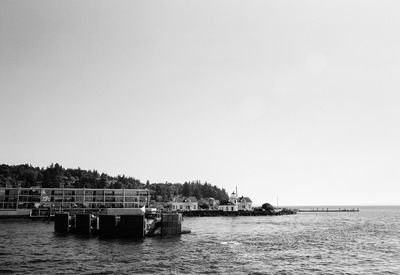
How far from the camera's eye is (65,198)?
184 m

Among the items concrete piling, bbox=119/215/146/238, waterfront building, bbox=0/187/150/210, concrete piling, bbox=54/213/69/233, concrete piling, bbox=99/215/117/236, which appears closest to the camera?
concrete piling, bbox=119/215/146/238

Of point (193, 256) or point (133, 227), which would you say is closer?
point (193, 256)

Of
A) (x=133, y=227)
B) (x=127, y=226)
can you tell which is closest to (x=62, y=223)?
(x=127, y=226)

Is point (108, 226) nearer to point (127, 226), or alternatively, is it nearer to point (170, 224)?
point (127, 226)

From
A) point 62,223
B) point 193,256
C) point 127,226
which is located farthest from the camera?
point 62,223

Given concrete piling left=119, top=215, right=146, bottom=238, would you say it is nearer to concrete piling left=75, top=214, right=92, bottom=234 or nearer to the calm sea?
the calm sea

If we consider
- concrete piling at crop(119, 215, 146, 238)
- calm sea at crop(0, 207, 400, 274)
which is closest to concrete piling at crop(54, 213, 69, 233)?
calm sea at crop(0, 207, 400, 274)

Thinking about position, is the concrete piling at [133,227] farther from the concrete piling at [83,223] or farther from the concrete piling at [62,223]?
the concrete piling at [62,223]

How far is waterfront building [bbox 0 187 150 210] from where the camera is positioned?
172 meters

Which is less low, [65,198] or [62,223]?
[65,198]

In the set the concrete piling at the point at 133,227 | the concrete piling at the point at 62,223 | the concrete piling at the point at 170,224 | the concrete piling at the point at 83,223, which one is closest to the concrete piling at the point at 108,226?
the concrete piling at the point at 133,227

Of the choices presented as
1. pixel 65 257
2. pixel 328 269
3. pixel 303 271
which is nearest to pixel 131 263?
pixel 65 257

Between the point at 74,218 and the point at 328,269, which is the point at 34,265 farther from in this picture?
the point at 74,218

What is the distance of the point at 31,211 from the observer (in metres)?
167
